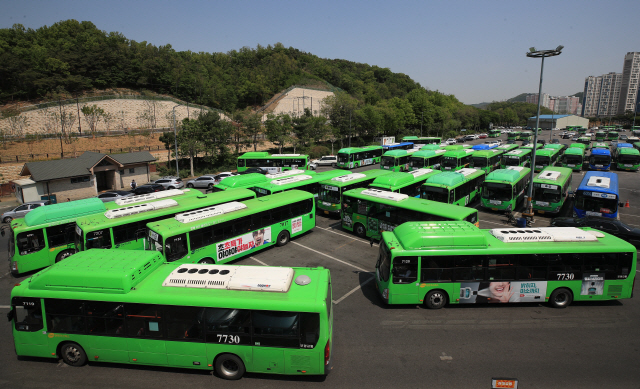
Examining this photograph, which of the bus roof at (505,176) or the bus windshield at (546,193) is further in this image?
the bus roof at (505,176)

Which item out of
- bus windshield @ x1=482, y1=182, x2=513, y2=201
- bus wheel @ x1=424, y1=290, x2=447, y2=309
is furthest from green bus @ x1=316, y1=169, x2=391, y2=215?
bus wheel @ x1=424, y1=290, x2=447, y2=309

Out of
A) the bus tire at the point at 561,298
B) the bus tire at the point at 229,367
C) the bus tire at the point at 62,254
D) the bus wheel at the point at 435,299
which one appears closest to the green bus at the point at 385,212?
the bus tire at the point at 561,298

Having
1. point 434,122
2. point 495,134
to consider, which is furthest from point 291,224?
point 495,134

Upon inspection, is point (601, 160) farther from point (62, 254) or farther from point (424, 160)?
point (62, 254)

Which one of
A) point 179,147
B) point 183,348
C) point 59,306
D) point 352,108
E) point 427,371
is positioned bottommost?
point 427,371

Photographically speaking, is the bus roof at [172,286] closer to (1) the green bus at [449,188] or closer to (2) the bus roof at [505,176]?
(1) the green bus at [449,188]

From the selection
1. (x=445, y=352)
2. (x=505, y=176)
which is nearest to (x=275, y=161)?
(x=505, y=176)

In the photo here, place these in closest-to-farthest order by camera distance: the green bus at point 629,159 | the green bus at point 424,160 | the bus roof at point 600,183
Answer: the bus roof at point 600,183 → the green bus at point 424,160 → the green bus at point 629,159

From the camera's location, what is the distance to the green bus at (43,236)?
1388cm

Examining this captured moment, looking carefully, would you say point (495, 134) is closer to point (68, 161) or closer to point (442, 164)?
point (442, 164)

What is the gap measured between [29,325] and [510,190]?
2371cm

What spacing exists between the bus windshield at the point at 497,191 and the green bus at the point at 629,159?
96.8 feet

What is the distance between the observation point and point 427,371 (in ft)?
A: 27.3

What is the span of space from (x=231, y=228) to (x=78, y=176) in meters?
21.6
